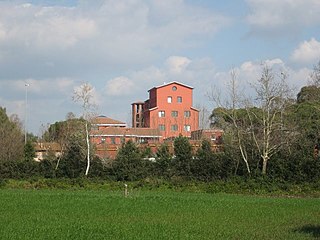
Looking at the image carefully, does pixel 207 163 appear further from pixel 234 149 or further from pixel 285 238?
pixel 285 238

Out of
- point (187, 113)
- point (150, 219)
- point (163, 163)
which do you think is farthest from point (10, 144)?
point (150, 219)

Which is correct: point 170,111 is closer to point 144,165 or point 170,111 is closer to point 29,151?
point 29,151

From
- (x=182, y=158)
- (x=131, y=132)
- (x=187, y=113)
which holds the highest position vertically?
(x=187, y=113)

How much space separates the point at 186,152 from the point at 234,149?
14.1ft

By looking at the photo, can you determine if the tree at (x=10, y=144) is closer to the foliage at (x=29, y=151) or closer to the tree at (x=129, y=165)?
the foliage at (x=29, y=151)

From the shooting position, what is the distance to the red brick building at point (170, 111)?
256ft

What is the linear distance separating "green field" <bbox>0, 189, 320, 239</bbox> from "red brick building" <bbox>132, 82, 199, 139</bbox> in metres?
46.8

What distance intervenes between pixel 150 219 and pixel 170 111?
195 feet

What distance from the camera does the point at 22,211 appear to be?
2422cm

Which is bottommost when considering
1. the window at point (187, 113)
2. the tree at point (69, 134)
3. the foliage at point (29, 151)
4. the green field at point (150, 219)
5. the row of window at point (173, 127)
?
the green field at point (150, 219)

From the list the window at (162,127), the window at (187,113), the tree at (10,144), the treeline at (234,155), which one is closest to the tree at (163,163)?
the treeline at (234,155)

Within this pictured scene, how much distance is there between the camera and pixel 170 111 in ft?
266

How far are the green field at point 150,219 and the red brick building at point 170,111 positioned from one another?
1842 inches

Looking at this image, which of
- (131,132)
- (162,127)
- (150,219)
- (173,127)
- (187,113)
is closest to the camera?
(150,219)
